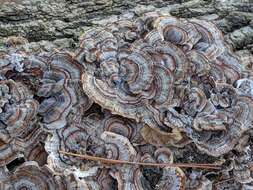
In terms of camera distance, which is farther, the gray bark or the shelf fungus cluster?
the gray bark

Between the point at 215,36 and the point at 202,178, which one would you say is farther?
the point at 215,36

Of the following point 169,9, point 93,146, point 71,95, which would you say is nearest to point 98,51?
point 71,95

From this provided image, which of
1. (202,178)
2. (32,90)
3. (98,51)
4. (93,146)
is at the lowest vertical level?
(202,178)

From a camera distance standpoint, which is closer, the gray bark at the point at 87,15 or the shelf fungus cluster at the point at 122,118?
the shelf fungus cluster at the point at 122,118

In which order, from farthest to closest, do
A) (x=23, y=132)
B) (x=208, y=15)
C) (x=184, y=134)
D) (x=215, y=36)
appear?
(x=208, y=15) < (x=215, y=36) < (x=184, y=134) < (x=23, y=132)

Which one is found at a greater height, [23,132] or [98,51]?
[98,51]

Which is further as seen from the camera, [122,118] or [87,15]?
[87,15]

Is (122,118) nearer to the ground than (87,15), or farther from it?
nearer to the ground

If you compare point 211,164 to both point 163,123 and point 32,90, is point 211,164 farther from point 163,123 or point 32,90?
point 32,90
